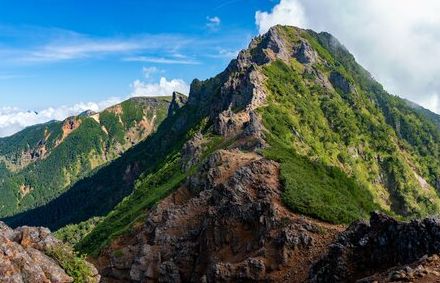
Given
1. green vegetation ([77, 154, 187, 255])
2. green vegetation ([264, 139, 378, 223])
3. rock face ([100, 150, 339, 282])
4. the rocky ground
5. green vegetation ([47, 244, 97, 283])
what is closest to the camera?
the rocky ground

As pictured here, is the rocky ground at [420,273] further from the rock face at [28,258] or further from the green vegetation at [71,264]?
the green vegetation at [71,264]

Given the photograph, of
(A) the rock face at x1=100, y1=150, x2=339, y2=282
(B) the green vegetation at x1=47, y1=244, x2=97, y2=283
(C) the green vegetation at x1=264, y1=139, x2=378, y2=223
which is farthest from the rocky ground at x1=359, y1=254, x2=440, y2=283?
(C) the green vegetation at x1=264, y1=139, x2=378, y2=223

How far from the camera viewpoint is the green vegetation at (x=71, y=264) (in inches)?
2596

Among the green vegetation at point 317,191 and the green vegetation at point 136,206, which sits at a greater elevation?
the green vegetation at point 317,191

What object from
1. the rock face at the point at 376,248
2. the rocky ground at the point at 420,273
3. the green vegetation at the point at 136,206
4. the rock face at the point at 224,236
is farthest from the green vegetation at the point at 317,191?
the rocky ground at the point at 420,273

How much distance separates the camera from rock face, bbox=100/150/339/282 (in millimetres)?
73750

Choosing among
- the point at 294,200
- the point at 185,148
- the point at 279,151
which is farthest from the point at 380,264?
the point at 185,148

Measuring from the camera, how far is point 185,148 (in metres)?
177

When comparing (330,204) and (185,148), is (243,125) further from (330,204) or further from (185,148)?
(330,204)

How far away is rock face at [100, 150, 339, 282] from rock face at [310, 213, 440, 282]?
11540 millimetres

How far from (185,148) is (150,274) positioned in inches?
3510

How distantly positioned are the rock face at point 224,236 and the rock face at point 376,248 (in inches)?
454

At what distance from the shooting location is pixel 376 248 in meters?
53.8

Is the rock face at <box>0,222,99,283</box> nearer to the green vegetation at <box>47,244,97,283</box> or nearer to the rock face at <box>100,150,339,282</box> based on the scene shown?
the green vegetation at <box>47,244,97,283</box>
